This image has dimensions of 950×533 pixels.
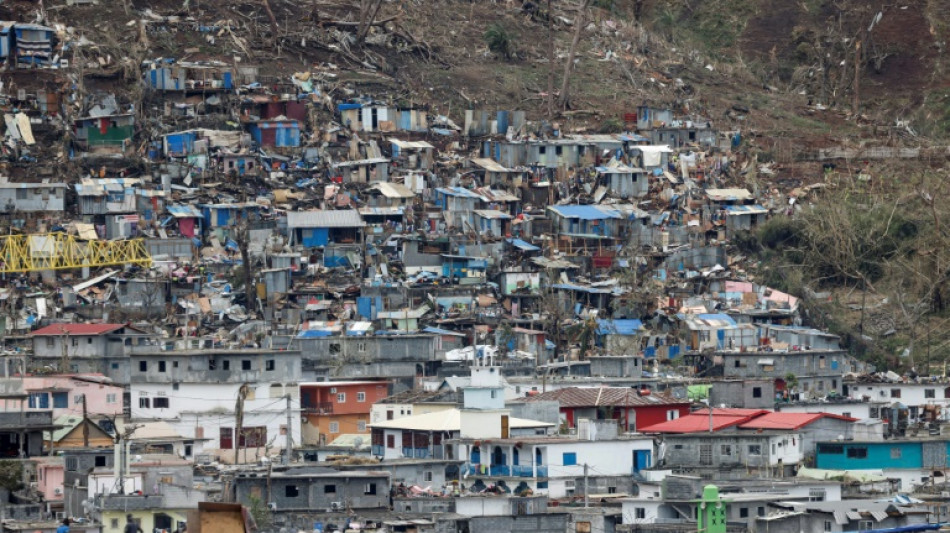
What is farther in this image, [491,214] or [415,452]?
[491,214]

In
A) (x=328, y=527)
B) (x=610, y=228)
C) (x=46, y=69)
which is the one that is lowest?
(x=328, y=527)

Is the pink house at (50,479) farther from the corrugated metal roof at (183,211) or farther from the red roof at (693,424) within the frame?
the corrugated metal roof at (183,211)

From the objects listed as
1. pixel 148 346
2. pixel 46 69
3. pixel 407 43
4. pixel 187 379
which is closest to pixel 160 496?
pixel 187 379

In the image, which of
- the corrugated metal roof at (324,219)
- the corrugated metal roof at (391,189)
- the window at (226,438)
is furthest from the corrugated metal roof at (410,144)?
the window at (226,438)

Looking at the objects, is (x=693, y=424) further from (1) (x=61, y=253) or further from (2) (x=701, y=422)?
(1) (x=61, y=253)

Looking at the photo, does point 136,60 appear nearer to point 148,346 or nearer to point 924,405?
point 148,346

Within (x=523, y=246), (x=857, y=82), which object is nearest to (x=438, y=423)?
(x=523, y=246)

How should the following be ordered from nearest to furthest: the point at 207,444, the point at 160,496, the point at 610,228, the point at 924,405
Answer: the point at 160,496 < the point at 207,444 < the point at 924,405 < the point at 610,228

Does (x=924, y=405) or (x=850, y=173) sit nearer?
(x=924, y=405)
